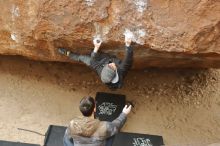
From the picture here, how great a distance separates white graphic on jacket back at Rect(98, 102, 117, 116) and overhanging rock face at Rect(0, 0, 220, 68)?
0.67 metres

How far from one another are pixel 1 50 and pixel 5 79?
0.49 meters

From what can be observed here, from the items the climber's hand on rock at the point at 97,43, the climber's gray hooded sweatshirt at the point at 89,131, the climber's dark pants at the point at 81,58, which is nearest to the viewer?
the climber's gray hooded sweatshirt at the point at 89,131

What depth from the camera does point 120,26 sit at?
468 cm

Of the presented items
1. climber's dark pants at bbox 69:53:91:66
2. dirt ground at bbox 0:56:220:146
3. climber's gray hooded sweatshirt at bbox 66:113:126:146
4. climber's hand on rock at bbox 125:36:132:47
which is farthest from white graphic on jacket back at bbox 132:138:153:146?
climber's hand on rock at bbox 125:36:132:47

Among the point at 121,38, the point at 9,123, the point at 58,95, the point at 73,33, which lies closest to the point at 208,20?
the point at 121,38

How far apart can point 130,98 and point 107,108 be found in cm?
45

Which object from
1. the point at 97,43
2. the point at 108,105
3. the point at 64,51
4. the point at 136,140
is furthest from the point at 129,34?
the point at 136,140

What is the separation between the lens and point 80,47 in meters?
5.04

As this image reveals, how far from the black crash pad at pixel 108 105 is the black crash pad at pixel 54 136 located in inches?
17.7

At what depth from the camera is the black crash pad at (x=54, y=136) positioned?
5.04m

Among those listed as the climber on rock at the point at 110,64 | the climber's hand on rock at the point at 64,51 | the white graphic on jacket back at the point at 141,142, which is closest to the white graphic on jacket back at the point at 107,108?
the white graphic on jacket back at the point at 141,142

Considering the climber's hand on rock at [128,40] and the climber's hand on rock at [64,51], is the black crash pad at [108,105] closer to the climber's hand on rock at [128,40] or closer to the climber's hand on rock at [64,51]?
the climber's hand on rock at [64,51]

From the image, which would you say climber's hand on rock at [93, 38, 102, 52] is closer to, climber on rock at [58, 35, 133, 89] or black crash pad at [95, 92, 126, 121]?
climber on rock at [58, 35, 133, 89]

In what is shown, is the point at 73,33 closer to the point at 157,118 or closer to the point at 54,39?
the point at 54,39
